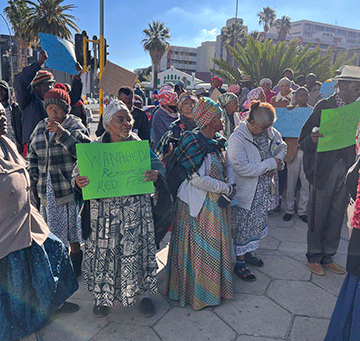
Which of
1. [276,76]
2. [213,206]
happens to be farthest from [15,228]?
[276,76]

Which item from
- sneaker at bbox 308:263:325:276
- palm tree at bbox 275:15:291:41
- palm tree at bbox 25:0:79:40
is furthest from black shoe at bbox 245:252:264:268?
palm tree at bbox 275:15:291:41

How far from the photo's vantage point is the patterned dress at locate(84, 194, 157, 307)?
8.50 feet

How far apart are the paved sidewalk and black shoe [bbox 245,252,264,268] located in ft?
0.53

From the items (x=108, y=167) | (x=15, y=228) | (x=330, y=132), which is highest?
(x=330, y=132)

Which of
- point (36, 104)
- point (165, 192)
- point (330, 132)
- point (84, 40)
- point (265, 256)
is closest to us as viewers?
point (165, 192)

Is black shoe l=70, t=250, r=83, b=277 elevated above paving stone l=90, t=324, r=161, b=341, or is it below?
above

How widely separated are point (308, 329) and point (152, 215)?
1592 millimetres

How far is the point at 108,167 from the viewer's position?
2.52 meters

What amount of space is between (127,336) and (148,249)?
0.69m

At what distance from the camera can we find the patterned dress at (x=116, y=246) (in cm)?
259

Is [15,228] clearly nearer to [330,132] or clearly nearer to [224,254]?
[224,254]

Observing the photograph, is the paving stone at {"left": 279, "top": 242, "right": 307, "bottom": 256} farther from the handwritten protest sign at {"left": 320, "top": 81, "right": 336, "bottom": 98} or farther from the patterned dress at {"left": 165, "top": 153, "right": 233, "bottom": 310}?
the handwritten protest sign at {"left": 320, "top": 81, "right": 336, "bottom": 98}

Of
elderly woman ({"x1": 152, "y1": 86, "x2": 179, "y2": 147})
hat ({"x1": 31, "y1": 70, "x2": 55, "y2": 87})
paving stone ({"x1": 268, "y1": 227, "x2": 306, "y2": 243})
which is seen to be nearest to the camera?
hat ({"x1": 31, "y1": 70, "x2": 55, "y2": 87})

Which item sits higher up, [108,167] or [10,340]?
[108,167]
